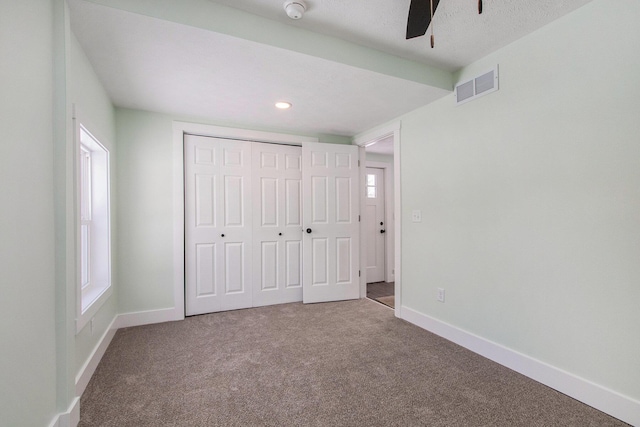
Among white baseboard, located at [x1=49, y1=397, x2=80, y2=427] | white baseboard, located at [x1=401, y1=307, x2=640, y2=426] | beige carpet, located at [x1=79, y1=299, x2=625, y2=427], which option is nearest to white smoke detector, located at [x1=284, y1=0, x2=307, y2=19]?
beige carpet, located at [x1=79, y1=299, x2=625, y2=427]

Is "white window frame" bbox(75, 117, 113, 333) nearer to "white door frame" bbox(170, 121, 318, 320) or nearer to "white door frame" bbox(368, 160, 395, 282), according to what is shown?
"white door frame" bbox(170, 121, 318, 320)

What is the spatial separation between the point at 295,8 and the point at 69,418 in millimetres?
2503

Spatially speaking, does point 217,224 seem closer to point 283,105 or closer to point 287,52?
point 283,105

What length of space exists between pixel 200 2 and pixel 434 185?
2.30 m

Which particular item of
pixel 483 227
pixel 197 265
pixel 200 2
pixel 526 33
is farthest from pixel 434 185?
pixel 197 265

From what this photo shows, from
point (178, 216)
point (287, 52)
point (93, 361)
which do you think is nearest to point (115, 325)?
point (93, 361)

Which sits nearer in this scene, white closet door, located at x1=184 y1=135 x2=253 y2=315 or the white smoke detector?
the white smoke detector

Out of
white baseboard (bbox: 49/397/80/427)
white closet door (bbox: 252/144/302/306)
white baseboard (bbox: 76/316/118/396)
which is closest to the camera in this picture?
white baseboard (bbox: 49/397/80/427)

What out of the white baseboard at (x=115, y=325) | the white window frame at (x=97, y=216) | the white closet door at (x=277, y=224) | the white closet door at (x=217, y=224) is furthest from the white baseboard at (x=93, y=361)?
the white closet door at (x=277, y=224)

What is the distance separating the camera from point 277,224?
3650mm

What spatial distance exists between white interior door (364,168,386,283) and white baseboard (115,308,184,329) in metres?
2.97

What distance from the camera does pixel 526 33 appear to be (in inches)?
76.9

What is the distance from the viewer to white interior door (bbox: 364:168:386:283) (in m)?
4.89

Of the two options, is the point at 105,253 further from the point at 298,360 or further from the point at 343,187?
the point at 343,187
